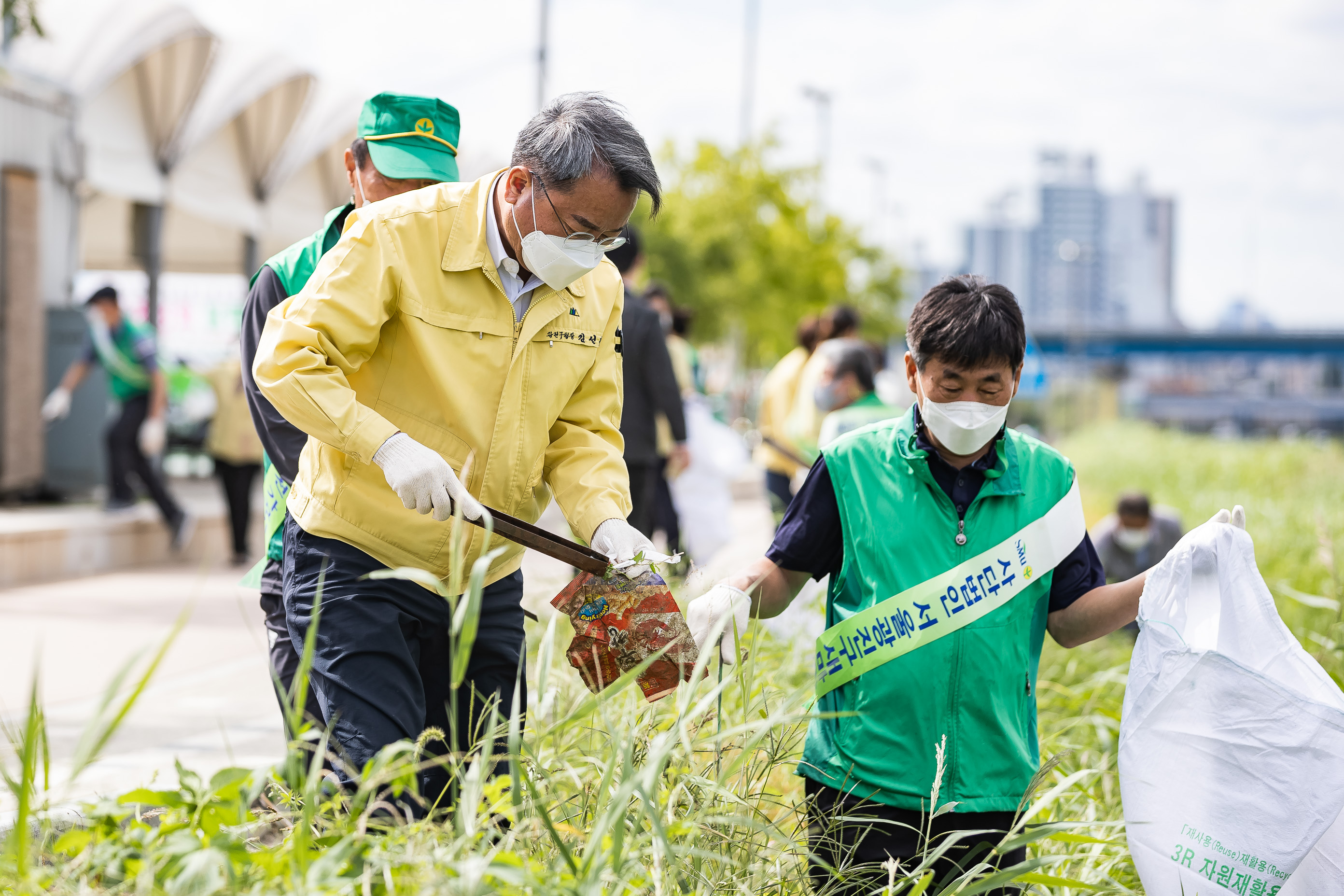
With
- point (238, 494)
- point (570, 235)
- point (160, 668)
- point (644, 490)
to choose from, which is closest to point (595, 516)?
point (570, 235)

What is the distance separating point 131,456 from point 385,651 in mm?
8221

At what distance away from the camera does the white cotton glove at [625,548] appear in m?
2.52

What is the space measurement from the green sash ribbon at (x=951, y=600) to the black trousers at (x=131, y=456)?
27.5 ft

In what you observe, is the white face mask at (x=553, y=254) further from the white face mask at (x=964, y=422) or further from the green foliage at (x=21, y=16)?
the green foliage at (x=21, y=16)

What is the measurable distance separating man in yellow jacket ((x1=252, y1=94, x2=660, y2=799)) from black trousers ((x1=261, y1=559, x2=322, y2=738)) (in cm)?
29

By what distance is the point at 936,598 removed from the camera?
2523 mm

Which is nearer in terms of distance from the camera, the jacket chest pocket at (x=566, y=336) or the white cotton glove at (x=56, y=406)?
the jacket chest pocket at (x=566, y=336)

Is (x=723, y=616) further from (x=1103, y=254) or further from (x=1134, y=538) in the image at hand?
(x=1103, y=254)

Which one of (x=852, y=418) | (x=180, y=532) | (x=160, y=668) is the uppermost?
(x=852, y=418)

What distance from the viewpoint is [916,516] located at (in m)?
2.59

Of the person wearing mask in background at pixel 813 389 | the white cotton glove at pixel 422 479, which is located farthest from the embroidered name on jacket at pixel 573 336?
the person wearing mask in background at pixel 813 389

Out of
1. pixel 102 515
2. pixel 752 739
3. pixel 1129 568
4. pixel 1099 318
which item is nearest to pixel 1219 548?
pixel 752 739

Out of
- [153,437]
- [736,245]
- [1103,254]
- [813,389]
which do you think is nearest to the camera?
[813,389]

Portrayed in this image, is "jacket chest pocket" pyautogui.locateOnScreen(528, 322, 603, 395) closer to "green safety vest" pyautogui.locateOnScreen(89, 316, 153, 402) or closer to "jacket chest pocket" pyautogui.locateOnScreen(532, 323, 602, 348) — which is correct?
"jacket chest pocket" pyautogui.locateOnScreen(532, 323, 602, 348)
